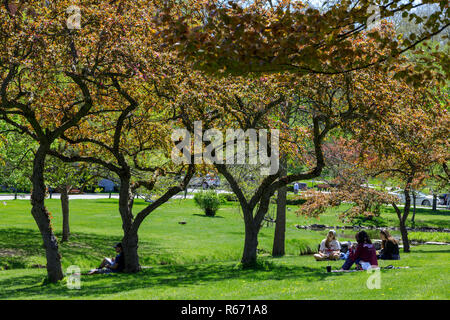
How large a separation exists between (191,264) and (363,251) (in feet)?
27.2

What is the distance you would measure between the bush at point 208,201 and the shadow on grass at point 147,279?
2188 centimetres

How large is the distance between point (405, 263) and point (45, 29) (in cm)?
1125

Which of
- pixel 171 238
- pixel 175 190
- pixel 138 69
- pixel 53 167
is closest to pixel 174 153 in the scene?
pixel 175 190

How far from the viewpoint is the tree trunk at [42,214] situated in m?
12.0

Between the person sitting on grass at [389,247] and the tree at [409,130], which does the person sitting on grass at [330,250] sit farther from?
the tree at [409,130]

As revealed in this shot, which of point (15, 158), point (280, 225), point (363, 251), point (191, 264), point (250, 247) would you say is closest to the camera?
point (363, 251)

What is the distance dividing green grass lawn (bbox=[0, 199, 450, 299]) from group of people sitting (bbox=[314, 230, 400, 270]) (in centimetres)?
31

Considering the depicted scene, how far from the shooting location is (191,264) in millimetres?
18844

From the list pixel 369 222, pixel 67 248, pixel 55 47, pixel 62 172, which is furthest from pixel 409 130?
pixel 369 222

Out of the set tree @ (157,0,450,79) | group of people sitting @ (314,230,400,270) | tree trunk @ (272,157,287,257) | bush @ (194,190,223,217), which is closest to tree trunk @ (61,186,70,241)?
tree trunk @ (272,157,287,257)

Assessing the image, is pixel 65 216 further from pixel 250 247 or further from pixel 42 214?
pixel 42 214

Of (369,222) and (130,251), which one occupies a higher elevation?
(130,251)
